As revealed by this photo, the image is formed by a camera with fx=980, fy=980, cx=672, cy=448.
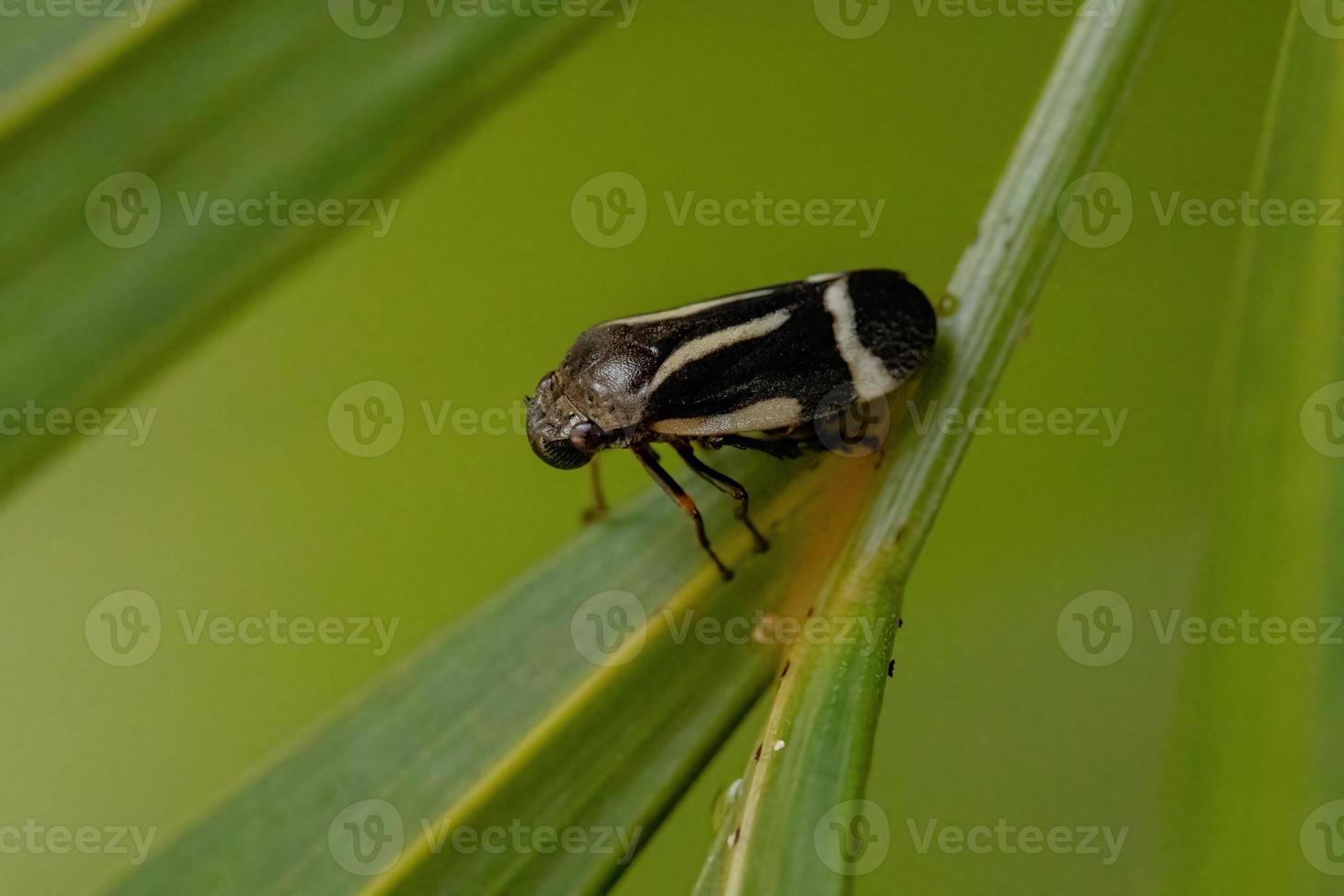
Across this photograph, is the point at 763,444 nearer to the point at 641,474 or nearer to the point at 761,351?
the point at 761,351

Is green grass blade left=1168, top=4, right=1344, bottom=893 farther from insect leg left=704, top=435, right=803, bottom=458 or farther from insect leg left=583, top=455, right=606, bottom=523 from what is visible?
insect leg left=583, top=455, right=606, bottom=523

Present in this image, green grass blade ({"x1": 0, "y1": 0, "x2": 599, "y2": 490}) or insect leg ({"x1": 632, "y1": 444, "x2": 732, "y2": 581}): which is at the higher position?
green grass blade ({"x1": 0, "y1": 0, "x2": 599, "y2": 490})

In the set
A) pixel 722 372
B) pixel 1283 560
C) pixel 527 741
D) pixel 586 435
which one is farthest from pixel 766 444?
pixel 1283 560

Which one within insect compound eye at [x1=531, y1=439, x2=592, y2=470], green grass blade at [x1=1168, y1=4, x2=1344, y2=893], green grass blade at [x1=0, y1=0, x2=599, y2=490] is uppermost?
green grass blade at [x1=0, y1=0, x2=599, y2=490]

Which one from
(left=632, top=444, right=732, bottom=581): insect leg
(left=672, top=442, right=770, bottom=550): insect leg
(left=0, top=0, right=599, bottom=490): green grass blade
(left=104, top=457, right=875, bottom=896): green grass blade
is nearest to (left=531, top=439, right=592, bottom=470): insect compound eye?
(left=632, top=444, right=732, bottom=581): insect leg

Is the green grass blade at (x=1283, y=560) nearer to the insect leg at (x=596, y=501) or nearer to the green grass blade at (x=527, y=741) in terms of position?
the green grass blade at (x=527, y=741)

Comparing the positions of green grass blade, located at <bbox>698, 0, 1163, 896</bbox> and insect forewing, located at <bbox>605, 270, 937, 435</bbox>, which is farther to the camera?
insect forewing, located at <bbox>605, 270, 937, 435</bbox>

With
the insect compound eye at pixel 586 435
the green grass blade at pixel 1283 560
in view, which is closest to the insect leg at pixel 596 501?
the insect compound eye at pixel 586 435

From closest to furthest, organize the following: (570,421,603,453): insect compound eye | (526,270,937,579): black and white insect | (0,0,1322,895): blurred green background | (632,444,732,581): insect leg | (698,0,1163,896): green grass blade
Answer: (698,0,1163,896): green grass blade < (632,444,732,581): insect leg < (526,270,937,579): black and white insect < (570,421,603,453): insect compound eye < (0,0,1322,895): blurred green background
